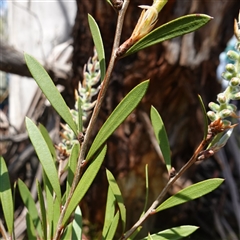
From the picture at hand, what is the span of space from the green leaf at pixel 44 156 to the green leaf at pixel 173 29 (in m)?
0.09

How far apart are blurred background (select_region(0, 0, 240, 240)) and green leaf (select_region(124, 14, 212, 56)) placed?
21.2 inches

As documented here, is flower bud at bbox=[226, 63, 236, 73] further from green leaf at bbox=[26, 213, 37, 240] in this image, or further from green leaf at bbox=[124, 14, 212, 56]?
green leaf at bbox=[26, 213, 37, 240]

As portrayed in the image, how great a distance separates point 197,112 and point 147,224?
37 centimetres

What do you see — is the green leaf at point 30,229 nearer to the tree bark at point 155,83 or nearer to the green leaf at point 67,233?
the green leaf at point 67,233

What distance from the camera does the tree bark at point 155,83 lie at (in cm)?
74

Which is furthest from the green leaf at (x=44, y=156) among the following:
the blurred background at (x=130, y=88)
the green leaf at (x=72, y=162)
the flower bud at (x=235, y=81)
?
the blurred background at (x=130, y=88)

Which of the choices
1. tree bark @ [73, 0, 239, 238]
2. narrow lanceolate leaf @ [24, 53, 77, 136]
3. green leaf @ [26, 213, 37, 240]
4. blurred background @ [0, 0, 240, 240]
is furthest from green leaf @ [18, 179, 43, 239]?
tree bark @ [73, 0, 239, 238]

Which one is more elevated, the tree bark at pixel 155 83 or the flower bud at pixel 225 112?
the flower bud at pixel 225 112

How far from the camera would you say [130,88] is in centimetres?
80

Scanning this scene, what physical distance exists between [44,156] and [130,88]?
1.93 ft

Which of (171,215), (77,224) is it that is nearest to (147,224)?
(171,215)

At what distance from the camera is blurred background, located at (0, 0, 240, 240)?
2.47ft

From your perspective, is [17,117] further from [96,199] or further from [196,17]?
[196,17]

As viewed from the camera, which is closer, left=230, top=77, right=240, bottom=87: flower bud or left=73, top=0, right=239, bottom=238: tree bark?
left=230, top=77, right=240, bottom=87: flower bud
